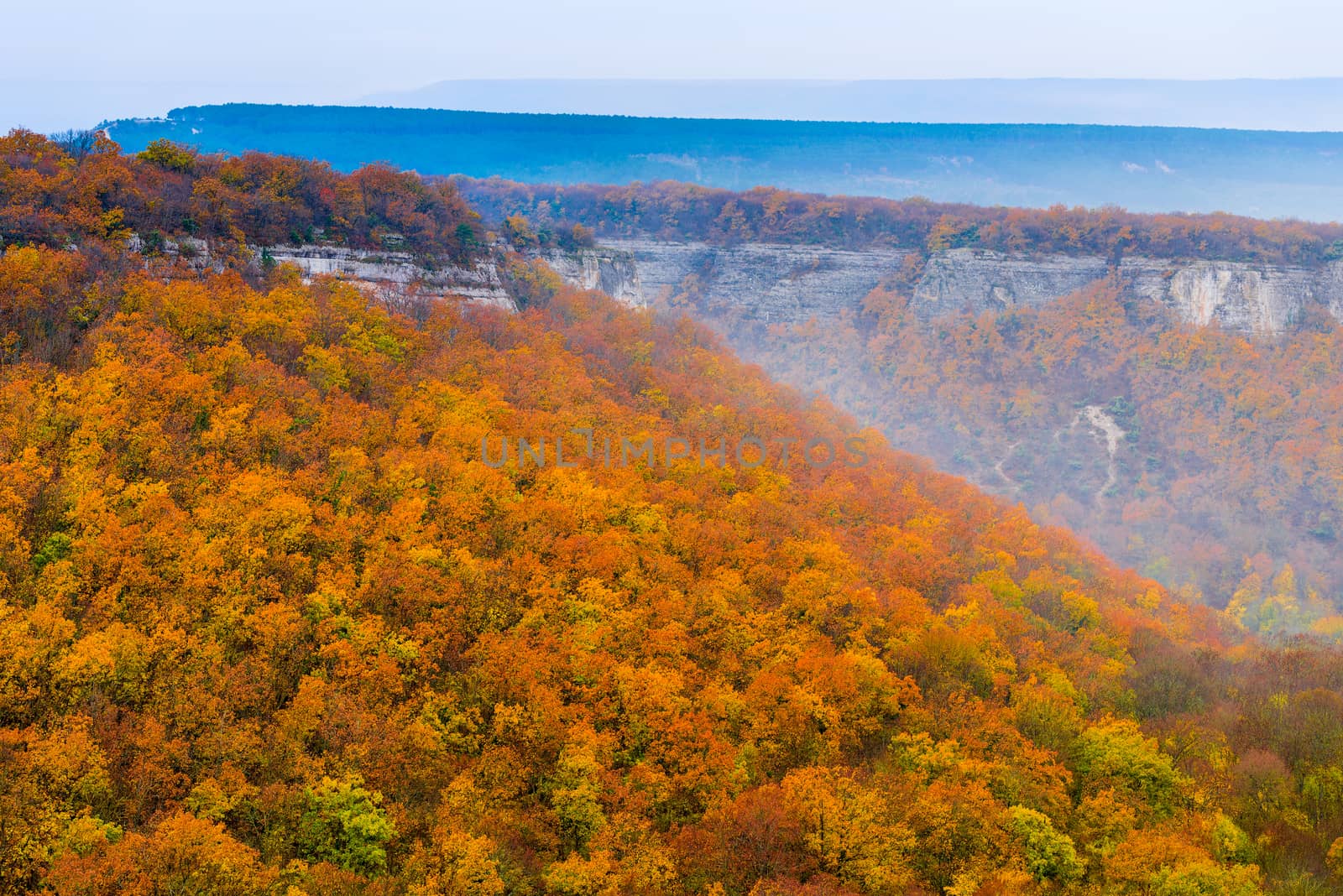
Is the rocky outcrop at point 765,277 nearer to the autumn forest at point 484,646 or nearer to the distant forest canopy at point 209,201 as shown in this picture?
the distant forest canopy at point 209,201

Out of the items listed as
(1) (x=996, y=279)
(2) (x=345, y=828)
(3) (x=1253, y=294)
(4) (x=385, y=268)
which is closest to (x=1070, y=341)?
(1) (x=996, y=279)

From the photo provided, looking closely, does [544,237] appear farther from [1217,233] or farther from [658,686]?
[1217,233]

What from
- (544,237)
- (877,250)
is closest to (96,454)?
(544,237)

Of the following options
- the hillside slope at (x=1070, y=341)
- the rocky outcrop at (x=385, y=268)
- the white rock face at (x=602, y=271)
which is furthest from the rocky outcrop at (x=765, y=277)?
the rocky outcrop at (x=385, y=268)

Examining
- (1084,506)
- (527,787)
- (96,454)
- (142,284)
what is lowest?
(1084,506)

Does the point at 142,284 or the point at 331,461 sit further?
the point at 142,284

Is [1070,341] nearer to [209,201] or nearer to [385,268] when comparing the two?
[385,268]
